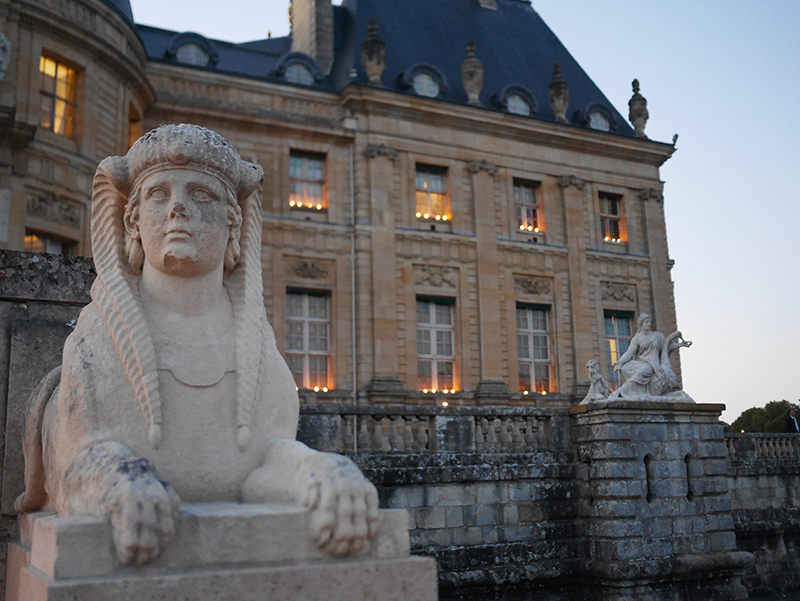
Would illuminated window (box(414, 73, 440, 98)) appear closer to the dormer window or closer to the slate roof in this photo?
the slate roof

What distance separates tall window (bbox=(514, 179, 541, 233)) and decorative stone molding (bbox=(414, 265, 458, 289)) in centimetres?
312

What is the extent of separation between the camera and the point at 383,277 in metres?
22.5

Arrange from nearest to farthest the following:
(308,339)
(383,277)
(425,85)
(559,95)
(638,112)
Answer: (308,339)
(383,277)
(425,85)
(559,95)
(638,112)

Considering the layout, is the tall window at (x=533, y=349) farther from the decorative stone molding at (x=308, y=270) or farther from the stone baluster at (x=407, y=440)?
the stone baluster at (x=407, y=440)

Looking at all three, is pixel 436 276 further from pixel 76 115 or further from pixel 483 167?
pixel 76 115

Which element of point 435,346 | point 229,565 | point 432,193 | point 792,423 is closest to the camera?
point 229,565

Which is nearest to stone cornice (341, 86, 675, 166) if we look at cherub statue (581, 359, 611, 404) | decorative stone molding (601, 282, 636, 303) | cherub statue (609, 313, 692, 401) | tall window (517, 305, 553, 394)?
decorative stone molding (601, 282, 636, 303)

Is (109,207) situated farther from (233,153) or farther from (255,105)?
(255,105)

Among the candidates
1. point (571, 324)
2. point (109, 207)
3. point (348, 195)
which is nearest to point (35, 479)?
point (109, 207)

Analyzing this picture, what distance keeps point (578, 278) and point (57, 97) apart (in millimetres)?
15483

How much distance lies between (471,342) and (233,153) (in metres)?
20.2

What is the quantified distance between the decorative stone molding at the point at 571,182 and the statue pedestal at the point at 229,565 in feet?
78.6

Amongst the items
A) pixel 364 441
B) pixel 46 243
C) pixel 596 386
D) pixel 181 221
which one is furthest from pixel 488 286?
pixel 181 221

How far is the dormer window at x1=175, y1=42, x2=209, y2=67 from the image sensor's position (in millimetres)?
22844
